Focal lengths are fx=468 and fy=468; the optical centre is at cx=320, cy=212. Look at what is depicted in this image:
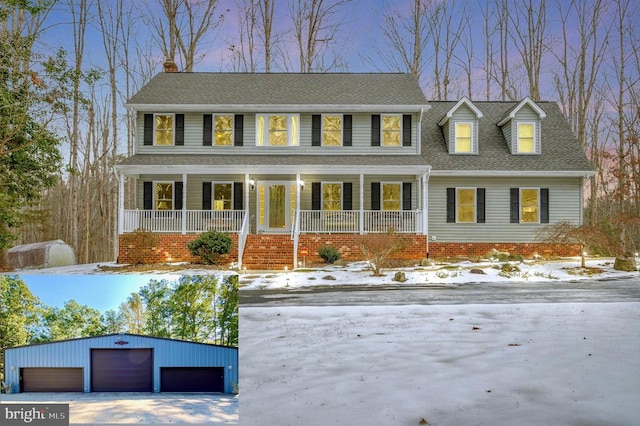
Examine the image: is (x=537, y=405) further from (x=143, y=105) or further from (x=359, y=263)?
(x=143, y=105)

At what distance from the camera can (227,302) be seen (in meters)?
3.80

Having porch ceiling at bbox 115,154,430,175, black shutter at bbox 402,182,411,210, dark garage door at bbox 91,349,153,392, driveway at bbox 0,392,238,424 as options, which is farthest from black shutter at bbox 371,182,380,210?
dark garage door at bbox 91,349,153,392

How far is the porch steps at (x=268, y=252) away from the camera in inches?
313

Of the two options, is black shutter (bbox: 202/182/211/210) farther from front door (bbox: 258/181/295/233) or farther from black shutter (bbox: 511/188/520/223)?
black shutter (bbox: 511/188/520/223)

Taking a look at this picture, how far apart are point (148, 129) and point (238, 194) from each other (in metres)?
2.80

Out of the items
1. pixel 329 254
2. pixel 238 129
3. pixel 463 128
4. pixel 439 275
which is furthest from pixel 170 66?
pixel 439 275

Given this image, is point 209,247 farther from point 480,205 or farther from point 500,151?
point 500,151

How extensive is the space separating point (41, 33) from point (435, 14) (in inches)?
241

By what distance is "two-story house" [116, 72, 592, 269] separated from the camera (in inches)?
433

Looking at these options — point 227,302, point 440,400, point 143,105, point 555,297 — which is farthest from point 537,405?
point 143,105

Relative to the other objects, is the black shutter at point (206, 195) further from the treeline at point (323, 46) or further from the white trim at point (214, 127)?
the treeline at point (323, 46)

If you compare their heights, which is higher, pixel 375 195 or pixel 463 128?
pixel 463 128

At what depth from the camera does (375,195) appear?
11625mm

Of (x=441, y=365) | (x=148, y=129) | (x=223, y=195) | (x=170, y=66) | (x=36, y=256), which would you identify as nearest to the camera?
(x=441, y=365)
